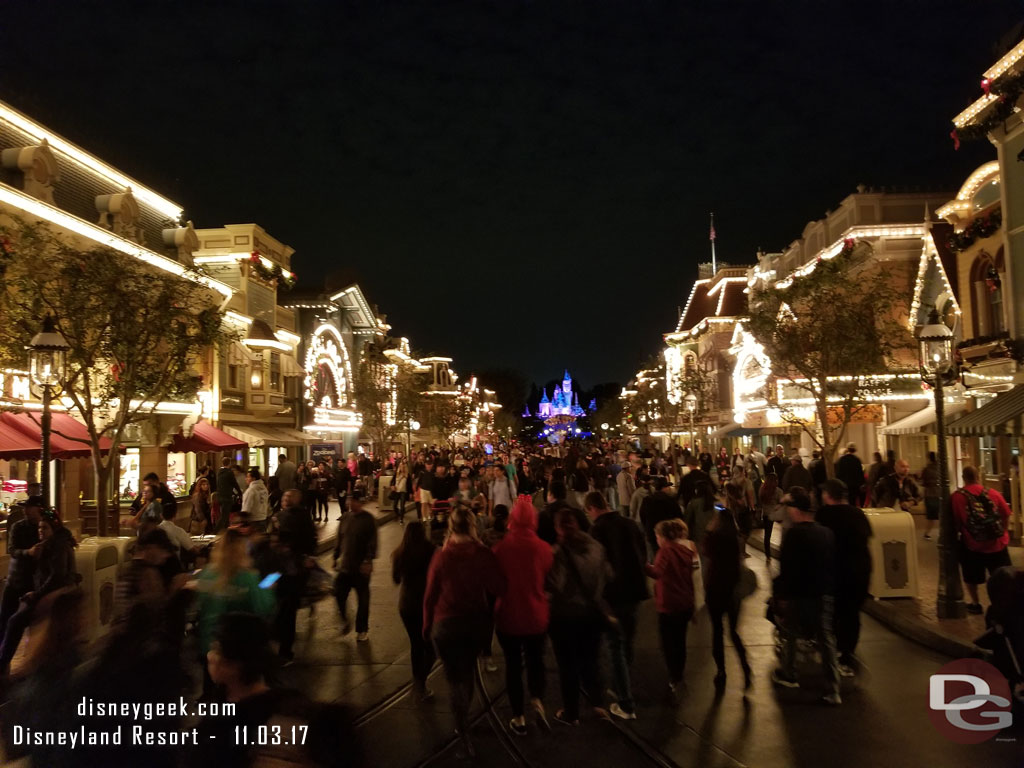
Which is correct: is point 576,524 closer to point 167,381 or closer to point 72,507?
point 167,381

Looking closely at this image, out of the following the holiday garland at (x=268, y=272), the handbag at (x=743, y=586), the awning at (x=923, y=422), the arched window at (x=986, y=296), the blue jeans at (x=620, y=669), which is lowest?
the blue jeans at (x=620, y=669)

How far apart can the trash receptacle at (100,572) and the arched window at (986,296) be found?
58.5ft

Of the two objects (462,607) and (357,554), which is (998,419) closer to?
(357,554)

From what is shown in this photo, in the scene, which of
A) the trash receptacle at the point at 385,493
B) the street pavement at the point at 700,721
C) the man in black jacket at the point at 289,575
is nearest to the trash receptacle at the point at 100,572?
the man in black jacket at the point at 289,575

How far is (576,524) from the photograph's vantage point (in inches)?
255

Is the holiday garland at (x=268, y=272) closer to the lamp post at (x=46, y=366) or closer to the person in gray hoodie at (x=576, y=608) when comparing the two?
the lamp post at (x=46, y=366)

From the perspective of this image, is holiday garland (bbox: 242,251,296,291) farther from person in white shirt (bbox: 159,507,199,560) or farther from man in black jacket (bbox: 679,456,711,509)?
person in white shirt (bbox: 159,507,199,560)

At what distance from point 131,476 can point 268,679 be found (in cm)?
2359

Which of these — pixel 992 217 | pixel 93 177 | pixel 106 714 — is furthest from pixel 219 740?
pixel 93 177

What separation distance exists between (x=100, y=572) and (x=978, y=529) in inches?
397

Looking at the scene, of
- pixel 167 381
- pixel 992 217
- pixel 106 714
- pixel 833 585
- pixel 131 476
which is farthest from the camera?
pixel 131 476

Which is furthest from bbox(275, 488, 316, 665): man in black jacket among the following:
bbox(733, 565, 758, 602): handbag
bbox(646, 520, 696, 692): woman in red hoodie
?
bbox(733, 565, 758, 602): handbag

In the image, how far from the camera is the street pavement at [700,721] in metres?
5.74

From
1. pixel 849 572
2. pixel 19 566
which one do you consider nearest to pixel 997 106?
pixel 849 572
